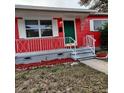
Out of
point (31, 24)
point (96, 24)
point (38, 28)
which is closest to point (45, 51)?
point (38, 28)

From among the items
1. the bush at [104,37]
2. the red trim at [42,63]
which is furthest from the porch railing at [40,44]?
the bush at [104,37]

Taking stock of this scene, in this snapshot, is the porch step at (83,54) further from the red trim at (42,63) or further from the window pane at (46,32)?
the window pane at (46,32)

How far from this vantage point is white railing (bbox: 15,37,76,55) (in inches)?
412

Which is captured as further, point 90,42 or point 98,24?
point 98,24

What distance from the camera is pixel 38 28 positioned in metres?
11.5

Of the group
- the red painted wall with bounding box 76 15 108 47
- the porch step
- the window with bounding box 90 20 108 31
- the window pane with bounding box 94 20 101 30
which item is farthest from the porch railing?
the window pane with bounding box 94 20 101 30

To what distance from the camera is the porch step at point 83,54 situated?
10476 millimetres

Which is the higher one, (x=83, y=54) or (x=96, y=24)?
(x=96, y=24)

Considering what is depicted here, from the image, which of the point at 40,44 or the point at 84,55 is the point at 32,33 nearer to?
the point at 40,44

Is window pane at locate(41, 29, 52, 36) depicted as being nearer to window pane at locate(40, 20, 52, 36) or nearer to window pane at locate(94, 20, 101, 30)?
window pane at locate(40, 20, 52, 36)

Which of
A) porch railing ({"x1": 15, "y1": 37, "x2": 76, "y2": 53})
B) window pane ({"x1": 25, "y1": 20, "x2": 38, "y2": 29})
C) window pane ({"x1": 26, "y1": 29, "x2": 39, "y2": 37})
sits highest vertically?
window pane ({"x1": 25, "y1": 20, "x2": 38, "y2": 29})

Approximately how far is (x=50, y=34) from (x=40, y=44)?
47.9 inches
